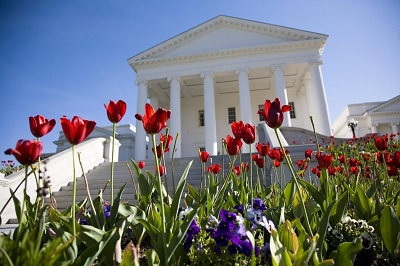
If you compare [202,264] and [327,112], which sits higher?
[327,112]

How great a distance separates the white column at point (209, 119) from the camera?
17172mm

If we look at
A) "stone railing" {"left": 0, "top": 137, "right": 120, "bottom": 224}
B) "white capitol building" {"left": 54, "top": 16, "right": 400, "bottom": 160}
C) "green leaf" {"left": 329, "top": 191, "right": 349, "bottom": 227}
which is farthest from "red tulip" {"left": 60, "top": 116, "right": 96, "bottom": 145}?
"white capitol building" {"left": 54, "top": 16, "right": 400, "bottom": 160}

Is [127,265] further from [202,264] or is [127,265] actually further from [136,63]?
[136,63]

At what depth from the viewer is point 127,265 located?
0.86 metres

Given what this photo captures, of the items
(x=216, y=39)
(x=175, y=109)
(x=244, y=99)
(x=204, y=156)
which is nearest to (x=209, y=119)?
(x=175, y=109)

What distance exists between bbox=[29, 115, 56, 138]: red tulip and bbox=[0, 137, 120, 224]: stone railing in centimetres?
211

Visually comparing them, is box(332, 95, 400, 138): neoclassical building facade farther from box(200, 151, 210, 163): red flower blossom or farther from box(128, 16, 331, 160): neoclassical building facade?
box(200, 151, 210, 163): red flower blossom

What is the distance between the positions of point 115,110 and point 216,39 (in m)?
20.1

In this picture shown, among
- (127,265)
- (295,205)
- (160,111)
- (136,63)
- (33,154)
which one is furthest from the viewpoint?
(136,63)

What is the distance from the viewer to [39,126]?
1277 mm

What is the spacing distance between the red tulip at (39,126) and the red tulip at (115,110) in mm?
310

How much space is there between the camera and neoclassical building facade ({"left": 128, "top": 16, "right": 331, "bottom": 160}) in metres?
17.3

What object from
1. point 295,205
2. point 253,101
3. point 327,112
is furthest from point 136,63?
point 295,205

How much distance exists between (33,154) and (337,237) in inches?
75.0
